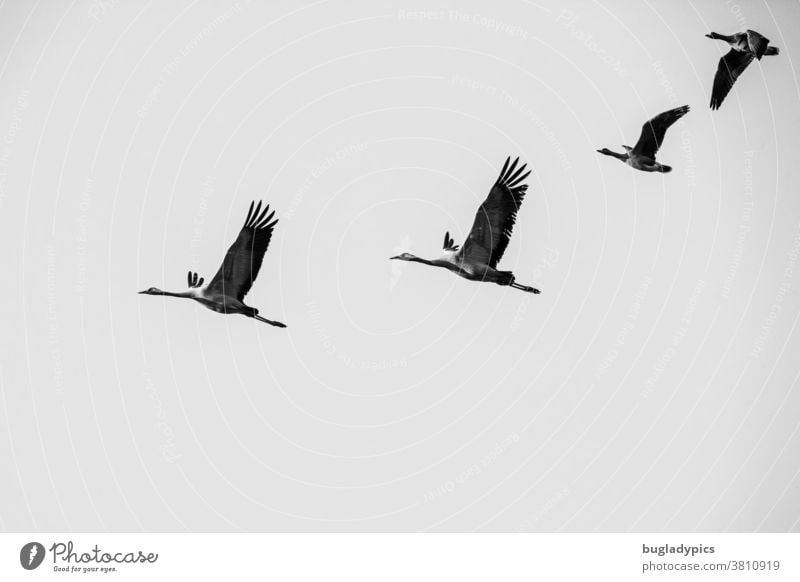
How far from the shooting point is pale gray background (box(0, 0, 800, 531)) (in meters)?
5.44

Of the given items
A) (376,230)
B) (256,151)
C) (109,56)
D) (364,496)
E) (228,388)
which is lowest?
(364,496)

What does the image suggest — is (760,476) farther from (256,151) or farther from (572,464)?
(256,151)

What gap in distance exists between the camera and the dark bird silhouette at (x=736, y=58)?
567 cm

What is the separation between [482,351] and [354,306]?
633 millimetres

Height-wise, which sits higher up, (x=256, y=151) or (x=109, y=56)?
(x=109, y=56)

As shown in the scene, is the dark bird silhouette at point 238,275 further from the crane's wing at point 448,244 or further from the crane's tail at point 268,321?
the crane's wing at point 448,244

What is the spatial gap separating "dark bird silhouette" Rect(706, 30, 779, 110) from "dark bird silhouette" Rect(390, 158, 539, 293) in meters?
1.05

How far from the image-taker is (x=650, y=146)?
→ 5.61 metres

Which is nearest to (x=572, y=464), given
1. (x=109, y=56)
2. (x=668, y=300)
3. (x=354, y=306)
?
(x=668, y=300)

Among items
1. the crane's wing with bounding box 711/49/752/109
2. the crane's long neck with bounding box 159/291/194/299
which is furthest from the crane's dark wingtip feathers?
the crane's wing with bounding box 711/49/752/109

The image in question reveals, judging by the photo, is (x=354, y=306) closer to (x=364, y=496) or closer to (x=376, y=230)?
(x=376, y=230)
